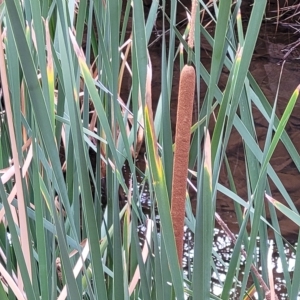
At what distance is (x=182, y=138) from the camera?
→ 1.10 ft

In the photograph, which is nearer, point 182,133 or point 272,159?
point 182,133

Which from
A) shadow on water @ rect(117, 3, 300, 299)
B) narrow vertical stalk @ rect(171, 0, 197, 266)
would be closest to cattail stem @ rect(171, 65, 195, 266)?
narrow vertical stalk @ rect(171, 0, 197, 266)

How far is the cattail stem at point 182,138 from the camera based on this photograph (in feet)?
1.07

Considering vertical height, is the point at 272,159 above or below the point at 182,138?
below

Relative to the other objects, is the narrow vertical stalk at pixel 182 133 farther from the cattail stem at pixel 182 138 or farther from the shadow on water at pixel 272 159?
the shadow on water at pixel 272 159

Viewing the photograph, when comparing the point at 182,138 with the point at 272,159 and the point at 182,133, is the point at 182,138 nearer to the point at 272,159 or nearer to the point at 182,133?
the point at 182,133

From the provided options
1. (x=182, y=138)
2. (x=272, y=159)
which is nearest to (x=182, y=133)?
(x=182, y=138)

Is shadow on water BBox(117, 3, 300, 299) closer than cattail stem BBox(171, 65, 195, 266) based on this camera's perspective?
No

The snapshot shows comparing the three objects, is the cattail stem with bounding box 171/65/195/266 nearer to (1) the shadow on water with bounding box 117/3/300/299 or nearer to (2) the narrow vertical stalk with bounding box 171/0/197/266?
(2) the narrow vertical stalk with bounding box 171/0/197/266

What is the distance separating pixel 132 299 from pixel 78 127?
27 centimetres

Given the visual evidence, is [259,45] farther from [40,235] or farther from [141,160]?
[40,235]

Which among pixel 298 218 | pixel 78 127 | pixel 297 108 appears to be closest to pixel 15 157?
pixel 78 127

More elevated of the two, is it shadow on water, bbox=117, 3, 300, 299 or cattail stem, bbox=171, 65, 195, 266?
cattail stem, bbox=171, 65, 195, 266

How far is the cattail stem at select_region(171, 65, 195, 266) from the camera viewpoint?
0.33m
